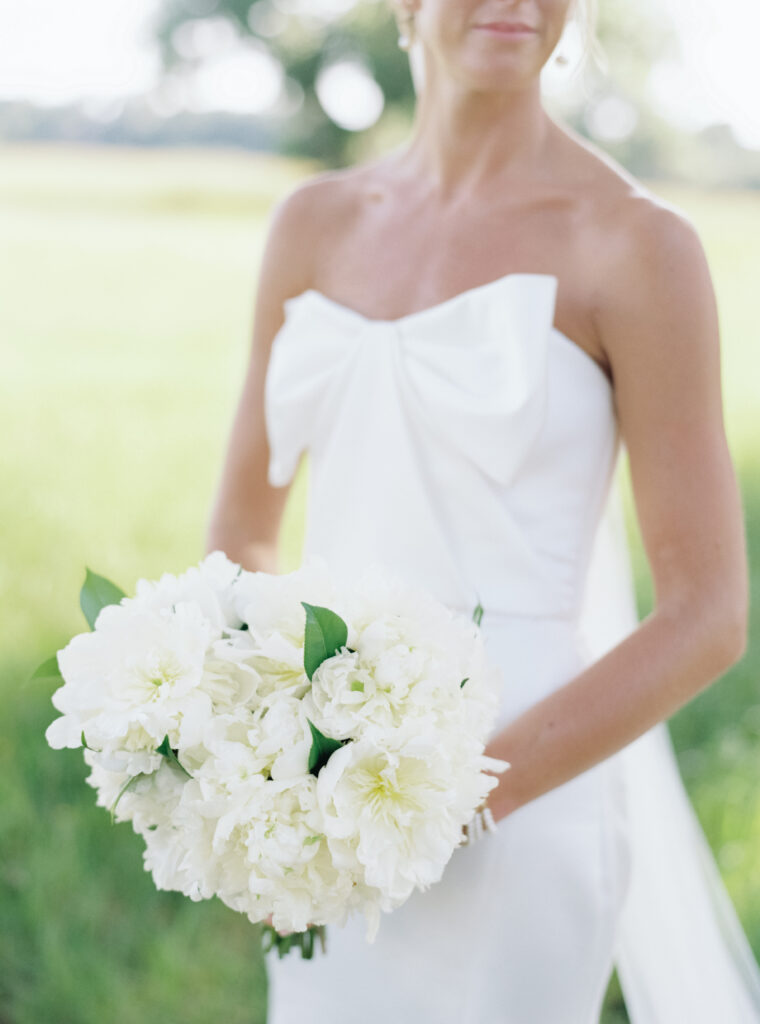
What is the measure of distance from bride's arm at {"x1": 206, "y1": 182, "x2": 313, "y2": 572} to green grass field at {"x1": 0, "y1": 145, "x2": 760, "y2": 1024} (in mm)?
1439

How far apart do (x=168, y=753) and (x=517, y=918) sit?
2.76ft

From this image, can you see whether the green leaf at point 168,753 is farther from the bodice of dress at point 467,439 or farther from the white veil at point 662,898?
the white veil at point 662,898

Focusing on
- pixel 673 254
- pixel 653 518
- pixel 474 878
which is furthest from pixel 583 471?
pixel 474 878

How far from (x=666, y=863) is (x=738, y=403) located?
30.1ft

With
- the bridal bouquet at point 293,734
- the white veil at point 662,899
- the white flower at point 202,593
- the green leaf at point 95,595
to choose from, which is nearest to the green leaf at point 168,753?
Result: the bridal bouquet at point 293,734

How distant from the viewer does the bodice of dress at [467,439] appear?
190 cm

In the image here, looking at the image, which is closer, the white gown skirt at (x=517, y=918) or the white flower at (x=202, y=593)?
the white flower at (x=202, y=593)

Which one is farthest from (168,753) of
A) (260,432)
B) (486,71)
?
(486,71)

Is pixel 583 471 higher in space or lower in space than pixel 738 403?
higher

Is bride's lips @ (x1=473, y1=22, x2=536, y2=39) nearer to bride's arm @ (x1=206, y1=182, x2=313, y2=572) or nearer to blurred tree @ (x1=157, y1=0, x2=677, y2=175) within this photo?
bride's arm @ (x1=206, y1=182, x2=313, y2=572)

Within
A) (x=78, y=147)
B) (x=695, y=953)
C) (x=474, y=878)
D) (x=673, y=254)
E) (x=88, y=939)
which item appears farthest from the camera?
(x=78, y=147)

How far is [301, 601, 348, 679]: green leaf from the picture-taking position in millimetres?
1343

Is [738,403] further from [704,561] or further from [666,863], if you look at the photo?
[704,561]

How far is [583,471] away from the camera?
198cm
